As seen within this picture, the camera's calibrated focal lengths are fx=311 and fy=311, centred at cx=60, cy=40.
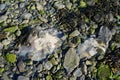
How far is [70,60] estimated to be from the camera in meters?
6.96

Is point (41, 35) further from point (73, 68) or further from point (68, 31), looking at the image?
point (73, 68)

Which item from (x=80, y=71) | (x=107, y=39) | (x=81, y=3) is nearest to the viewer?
(x=80, y=71)

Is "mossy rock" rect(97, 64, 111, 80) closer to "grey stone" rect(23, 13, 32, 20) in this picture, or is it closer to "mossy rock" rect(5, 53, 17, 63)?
"mossy rock" rect(5, 53, 17, 63)

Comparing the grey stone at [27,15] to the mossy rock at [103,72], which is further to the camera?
the grey stone at [27,15]

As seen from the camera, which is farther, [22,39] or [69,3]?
[69,3]

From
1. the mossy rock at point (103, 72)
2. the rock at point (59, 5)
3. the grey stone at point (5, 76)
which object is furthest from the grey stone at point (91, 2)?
the grey stone at point (5, 76)

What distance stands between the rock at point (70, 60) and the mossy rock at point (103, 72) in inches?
20.4

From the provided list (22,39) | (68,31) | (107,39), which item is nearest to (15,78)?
(22,39)

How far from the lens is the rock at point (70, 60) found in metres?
6.86

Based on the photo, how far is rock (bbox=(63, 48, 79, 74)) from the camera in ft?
22.5

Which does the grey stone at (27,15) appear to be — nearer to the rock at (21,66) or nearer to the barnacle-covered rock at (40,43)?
the barnacle-covered rock at (40,43)

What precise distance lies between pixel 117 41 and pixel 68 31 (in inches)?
46.8

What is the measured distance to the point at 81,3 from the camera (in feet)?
26.2

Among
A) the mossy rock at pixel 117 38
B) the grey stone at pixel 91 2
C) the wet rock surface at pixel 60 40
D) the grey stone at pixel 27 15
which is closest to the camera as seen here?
the wet rock surface at pixel 60 40
